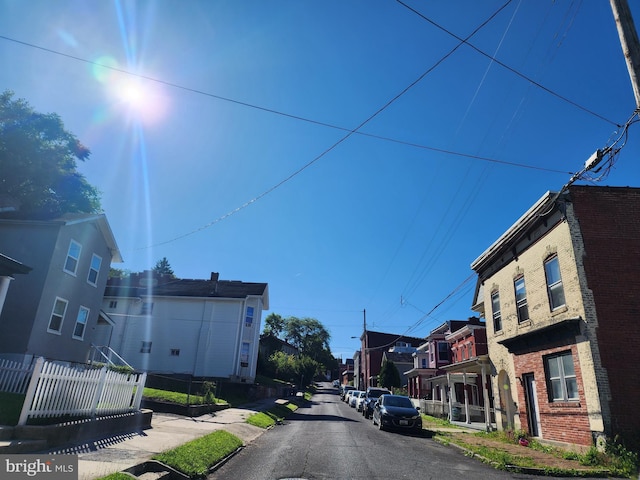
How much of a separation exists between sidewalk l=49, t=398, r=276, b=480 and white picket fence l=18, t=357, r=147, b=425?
35.3 inches

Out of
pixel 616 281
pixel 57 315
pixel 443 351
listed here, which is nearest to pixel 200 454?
pixel 616 281

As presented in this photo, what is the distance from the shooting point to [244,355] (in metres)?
34.2

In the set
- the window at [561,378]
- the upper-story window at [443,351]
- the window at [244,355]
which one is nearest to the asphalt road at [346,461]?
the window at [561,378]

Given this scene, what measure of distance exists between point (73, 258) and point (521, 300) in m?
20.8

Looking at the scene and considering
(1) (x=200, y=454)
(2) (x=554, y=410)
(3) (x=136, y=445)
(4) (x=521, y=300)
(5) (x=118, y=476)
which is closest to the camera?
(5) (x=118, y=476)

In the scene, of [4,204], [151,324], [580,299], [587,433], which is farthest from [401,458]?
[151,324]

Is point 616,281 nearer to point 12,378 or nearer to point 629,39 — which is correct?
point 629,39

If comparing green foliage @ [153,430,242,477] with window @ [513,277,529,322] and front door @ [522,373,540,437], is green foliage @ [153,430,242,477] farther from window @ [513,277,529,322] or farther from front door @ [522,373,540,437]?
window @ [513,277,529,322]

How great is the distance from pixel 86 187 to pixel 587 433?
36469 millimetres

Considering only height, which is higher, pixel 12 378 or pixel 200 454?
pixel 12 378

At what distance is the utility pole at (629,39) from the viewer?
20.6 ft

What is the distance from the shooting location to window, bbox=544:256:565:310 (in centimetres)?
1334

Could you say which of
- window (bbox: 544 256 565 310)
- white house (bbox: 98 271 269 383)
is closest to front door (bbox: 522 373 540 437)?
window (bbox: 544 256 565 310)

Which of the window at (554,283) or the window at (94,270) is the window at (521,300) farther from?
the window at (94,270)
